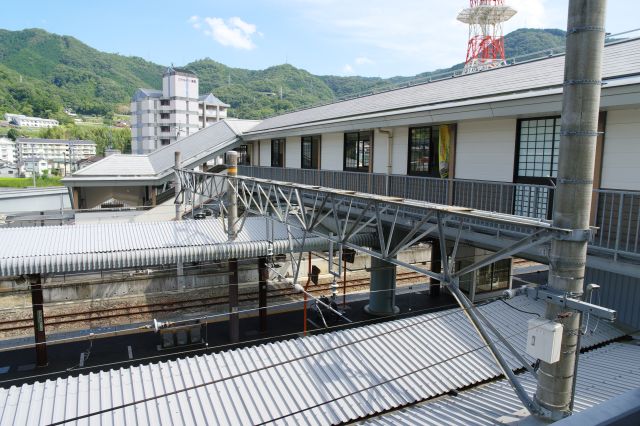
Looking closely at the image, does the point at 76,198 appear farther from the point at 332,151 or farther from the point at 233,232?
the point at 233,232

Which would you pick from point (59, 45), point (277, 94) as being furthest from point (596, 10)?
point (59, 45)

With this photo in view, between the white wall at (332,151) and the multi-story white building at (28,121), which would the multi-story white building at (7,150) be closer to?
the multi-story white building at (28,121)

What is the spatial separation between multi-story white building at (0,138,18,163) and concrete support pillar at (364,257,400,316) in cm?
11785

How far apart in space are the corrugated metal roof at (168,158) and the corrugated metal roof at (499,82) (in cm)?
1019

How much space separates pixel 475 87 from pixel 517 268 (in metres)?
18.2

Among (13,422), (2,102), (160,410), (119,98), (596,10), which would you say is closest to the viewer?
(596,10)

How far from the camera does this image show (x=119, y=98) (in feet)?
522

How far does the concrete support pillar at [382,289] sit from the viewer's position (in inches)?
731

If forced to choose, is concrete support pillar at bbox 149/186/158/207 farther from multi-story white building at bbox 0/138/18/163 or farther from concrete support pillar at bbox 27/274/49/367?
multi-story white building at bbox 0/138/18/163

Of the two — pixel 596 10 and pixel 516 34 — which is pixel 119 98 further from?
pixel 596 10

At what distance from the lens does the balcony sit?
766 centimetres

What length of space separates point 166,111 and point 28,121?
79248 mm

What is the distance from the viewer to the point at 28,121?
12950 centimetres

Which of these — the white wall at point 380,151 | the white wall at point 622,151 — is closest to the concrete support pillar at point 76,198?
the white wall at point 380,151
